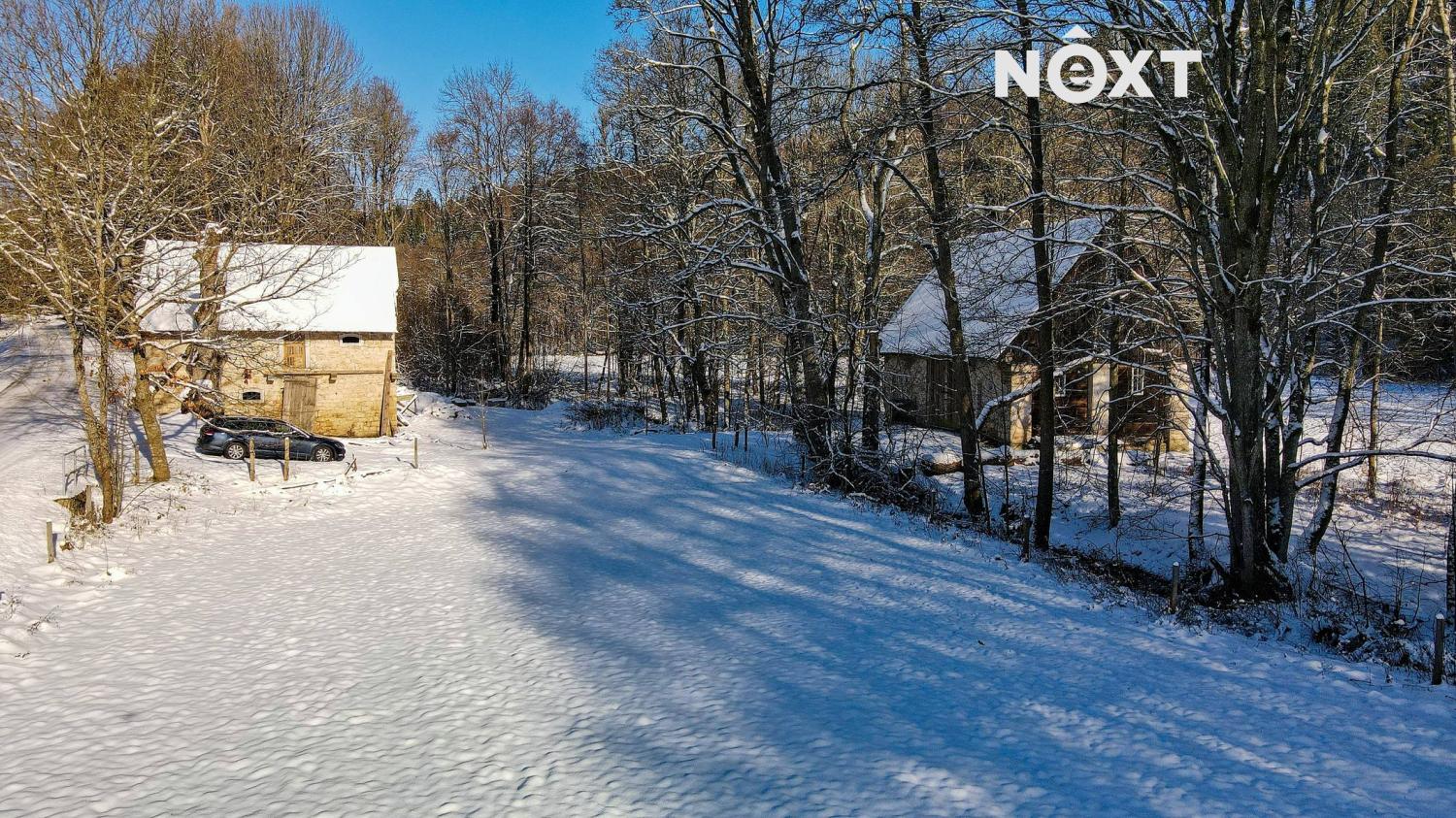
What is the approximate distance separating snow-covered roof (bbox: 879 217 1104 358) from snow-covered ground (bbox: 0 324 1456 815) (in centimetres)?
438

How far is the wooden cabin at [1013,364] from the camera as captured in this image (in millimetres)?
17141

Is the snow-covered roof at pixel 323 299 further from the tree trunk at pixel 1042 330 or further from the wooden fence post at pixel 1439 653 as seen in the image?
the wooden fence post at pixel 1439 653

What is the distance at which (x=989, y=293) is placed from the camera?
14.6m

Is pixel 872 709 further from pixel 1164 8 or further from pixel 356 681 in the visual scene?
pixel 1164 8

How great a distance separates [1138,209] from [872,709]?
27.5ft

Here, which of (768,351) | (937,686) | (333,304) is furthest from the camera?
(333,304)

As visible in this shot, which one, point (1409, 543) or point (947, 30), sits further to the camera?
point (1409, 543)

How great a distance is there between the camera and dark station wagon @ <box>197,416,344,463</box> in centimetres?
2144

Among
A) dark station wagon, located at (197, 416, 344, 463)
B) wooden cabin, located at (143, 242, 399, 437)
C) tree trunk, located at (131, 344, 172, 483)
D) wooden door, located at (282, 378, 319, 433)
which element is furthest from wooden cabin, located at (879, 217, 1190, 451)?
wooden door, located at (282, 378, 319, 433)

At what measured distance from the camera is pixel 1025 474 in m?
23.6

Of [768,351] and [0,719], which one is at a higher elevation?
[768,351]

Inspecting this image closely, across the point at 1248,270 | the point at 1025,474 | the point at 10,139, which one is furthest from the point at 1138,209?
the point at 10,139

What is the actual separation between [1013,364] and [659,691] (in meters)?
20.7

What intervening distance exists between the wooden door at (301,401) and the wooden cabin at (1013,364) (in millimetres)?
19775
